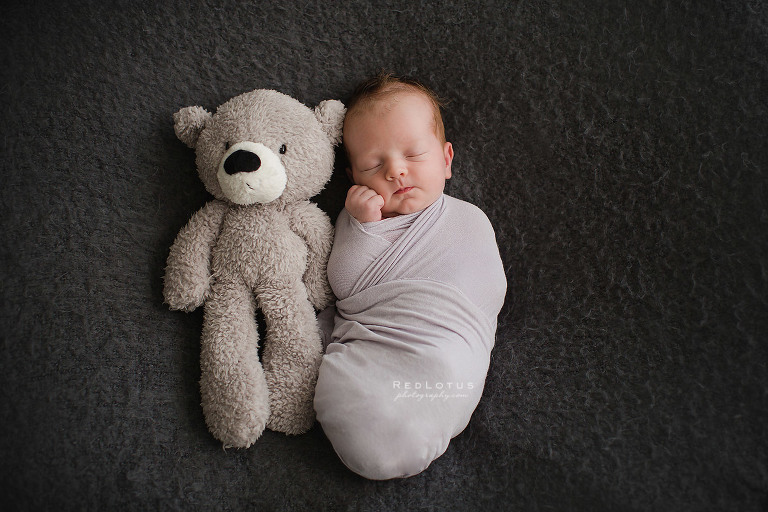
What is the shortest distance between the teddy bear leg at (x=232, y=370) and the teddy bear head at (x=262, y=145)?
0.20 metres

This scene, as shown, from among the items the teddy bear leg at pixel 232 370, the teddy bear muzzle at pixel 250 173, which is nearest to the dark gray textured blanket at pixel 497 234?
the teddy bear leg at pixel 232 370

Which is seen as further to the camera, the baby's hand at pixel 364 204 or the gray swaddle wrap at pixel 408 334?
the baby's hand at pixel 364 204

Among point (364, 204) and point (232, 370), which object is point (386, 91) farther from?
point (232, 370)

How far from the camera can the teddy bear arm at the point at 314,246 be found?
1051 mm

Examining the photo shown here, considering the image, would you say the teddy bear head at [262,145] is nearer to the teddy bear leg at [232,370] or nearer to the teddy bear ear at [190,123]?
the teddy bear ear at [190,123]

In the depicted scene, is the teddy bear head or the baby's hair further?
the baby's hair

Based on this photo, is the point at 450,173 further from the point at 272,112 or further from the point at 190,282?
the point at 190,282

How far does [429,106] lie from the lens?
3.52ft

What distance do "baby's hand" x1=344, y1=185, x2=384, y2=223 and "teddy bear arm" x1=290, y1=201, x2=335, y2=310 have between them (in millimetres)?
71

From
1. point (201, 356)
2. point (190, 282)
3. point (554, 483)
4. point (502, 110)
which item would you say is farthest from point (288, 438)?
point (502, 110)

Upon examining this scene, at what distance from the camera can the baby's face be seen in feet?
3.36

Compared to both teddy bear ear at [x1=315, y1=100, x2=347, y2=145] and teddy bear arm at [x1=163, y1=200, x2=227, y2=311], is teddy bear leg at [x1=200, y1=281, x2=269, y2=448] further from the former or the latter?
teddy bear ear at [x1=315, y1=100, x2=347, y2=145]

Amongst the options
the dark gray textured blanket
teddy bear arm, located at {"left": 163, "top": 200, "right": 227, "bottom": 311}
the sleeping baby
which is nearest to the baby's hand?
the sleeping baby

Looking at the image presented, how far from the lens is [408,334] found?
94 cm
